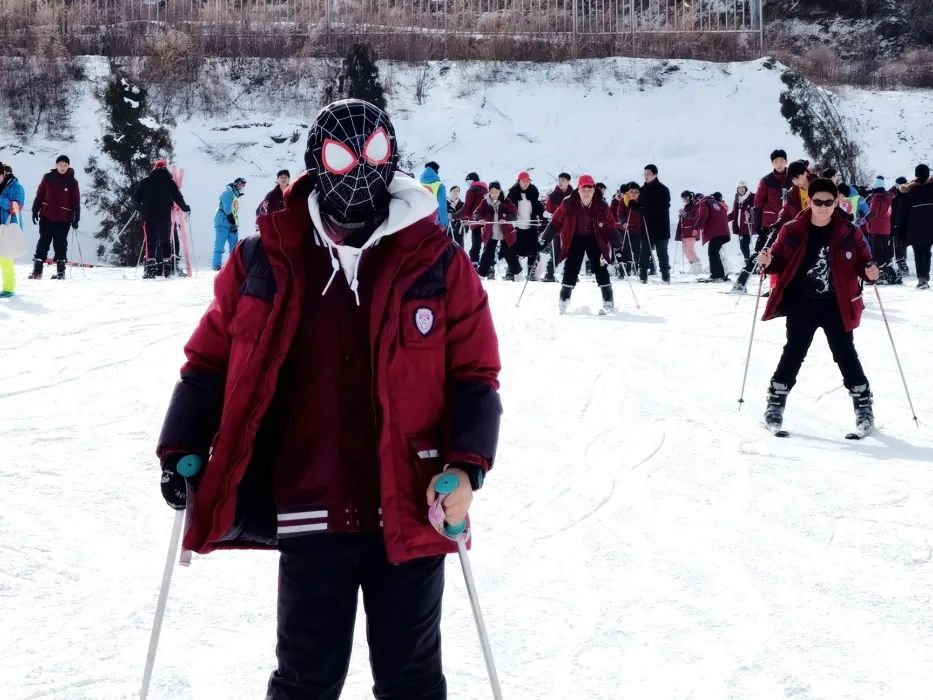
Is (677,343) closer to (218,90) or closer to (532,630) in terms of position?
(532,630)

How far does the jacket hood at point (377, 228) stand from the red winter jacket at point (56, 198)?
1220cm

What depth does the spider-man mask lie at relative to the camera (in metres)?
2.24

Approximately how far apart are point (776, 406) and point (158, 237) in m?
10.3

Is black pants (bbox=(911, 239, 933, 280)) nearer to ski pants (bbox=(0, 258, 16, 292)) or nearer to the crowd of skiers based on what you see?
the crowd of skiers

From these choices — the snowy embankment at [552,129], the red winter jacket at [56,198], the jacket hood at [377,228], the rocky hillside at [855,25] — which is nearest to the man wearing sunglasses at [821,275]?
the jacket hood at [377,228]

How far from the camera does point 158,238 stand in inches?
583

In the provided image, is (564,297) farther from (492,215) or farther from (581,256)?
(492,215)

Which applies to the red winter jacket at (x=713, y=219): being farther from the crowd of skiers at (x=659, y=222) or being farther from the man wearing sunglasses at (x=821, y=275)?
the man wearing sunglasses at (x=821, y=275)

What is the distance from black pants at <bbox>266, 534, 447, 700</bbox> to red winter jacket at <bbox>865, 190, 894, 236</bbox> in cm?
1447

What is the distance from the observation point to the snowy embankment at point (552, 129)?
2317 centimetres

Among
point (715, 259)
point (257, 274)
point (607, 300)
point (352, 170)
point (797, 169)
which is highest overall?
point (797, 169)

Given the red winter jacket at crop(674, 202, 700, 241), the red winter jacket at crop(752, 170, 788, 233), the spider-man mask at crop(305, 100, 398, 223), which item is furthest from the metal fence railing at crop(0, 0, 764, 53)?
the spider-man mask at crop(305, 100, 398, 223)

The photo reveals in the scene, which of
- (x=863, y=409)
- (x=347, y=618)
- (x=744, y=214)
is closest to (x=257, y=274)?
(x=347, y=618)

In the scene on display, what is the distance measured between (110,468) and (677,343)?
208 inches
